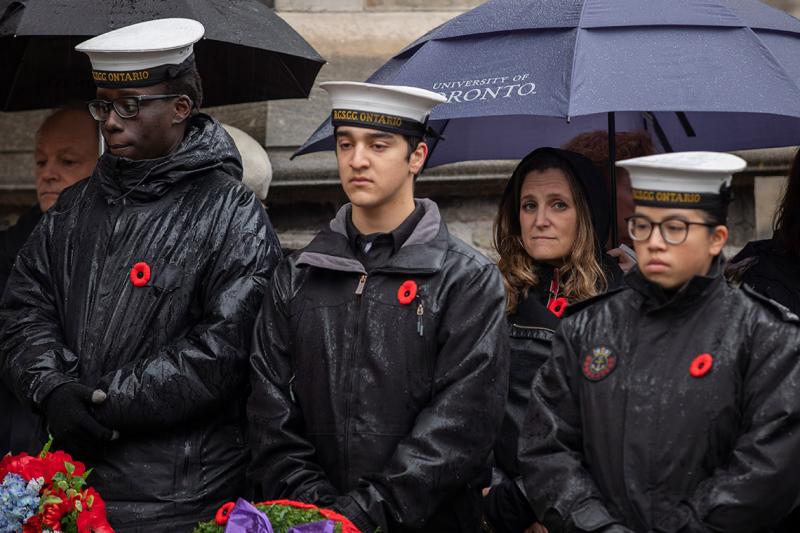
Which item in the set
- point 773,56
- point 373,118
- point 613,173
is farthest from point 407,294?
point 773,56

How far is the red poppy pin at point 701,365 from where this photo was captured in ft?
13.3

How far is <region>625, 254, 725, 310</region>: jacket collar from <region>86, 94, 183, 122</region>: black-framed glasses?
1.70 m

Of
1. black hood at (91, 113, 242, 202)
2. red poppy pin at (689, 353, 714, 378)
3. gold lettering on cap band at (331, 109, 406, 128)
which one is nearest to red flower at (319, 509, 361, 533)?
red poppy pin at (689, 353, 714, 378)

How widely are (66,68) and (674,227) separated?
10.6 feet

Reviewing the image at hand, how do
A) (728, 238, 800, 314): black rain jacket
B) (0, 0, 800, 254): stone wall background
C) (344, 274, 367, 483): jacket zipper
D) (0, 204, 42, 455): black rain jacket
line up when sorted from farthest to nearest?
(0, 0, 800, 254): stone wall background
(0, 204, 42, 455): black rain jacket
(728, 238, 800, 314): black rain jacket
(344, 274, 367, 483): jacket zipper

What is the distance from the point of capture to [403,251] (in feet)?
15.1

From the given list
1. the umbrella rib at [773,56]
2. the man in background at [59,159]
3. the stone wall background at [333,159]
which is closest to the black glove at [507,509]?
the umbrella rib at [773,56]

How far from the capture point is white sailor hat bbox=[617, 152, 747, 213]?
4.10 meters

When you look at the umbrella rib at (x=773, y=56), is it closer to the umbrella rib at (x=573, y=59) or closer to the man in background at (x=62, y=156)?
the umbrella rib at (x=573, y=59)

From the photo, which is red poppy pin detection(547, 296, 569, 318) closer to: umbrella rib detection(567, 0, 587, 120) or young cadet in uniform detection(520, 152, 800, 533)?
umbrella rib detection(567, 0, 587, 120)

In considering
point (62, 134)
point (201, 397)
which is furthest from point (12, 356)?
point (62, 134)

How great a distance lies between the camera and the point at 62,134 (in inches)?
246

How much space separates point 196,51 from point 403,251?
201 cm

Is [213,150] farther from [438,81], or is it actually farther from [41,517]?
[41,517]
